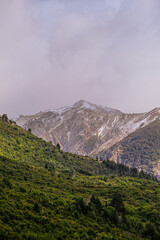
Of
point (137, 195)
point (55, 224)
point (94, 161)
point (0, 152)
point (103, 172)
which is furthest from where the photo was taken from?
point (94, 161)

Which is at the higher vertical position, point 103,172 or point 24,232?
point 103,172

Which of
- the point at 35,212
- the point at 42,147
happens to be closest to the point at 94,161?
the point at 42,147

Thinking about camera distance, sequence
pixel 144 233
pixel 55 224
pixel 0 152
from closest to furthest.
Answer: pixel 55 224 → pixel 144 233 → pixel 0 152

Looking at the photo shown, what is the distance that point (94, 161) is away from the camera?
5856 inches

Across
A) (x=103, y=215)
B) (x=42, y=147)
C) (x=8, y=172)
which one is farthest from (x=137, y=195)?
(x=42, y=147)

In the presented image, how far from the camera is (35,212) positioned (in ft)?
131

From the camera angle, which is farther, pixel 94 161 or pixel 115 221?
pixel 94 161

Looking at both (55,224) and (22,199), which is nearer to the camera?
(55,224)

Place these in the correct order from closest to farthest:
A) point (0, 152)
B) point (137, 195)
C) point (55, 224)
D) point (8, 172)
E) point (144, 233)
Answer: point (55, 224) < point (144, 233) < point (8, 172) < point (137, 195) < point (0, 152)

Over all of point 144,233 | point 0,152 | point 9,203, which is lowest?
point 144,233

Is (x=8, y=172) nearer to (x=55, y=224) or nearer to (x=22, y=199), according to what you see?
(x=22, y=199)

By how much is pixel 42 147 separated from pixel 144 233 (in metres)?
94.1

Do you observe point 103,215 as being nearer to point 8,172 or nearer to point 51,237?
point 51,237

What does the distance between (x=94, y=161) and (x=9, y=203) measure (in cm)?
11310
